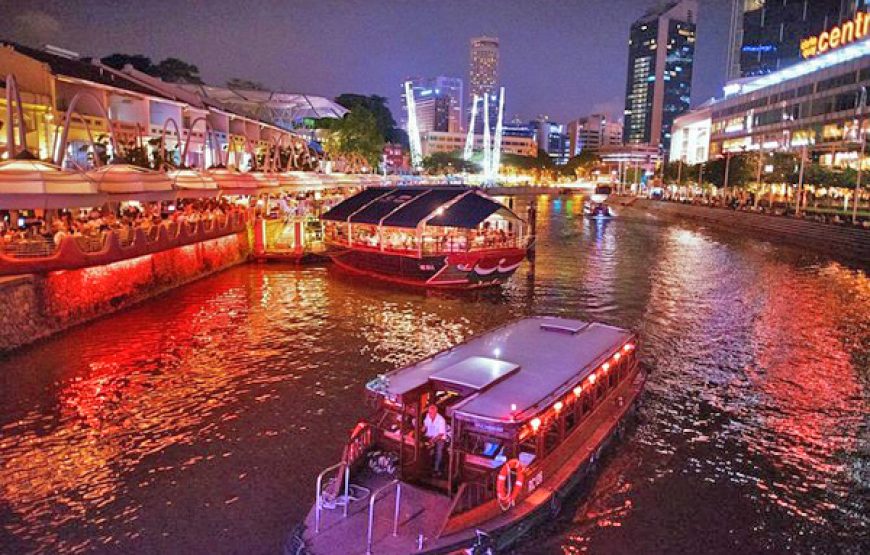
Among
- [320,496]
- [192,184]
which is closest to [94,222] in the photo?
[192,184]

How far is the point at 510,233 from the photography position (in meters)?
34.8

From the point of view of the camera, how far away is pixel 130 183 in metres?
26.7

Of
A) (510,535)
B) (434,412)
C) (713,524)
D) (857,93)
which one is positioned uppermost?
(857,93)

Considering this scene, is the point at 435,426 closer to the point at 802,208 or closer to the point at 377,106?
the point at 802,208

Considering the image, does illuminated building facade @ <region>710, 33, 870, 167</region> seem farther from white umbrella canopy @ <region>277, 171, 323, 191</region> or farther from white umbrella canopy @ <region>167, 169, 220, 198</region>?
white umbrella canopy @ <region>167, 169, 220, 198</region>

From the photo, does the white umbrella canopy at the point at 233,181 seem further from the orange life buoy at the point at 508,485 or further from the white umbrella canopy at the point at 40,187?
the orange life buoy at the point at 508,485

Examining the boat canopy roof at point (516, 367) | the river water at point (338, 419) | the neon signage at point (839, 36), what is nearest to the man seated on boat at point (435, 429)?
the boat canopy roof at point (516, 367)

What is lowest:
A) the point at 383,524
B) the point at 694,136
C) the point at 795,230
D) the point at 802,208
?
the point at 383,524

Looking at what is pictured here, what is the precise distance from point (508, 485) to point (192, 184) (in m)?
27.3

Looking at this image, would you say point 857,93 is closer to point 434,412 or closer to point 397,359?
point 397,359

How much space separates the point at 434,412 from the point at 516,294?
71.8ft

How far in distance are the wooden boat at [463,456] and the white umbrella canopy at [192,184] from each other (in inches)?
907

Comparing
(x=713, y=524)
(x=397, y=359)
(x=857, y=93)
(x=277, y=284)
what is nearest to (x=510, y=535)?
(x=713, y=524)

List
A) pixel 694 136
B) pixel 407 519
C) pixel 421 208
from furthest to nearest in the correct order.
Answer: pixel 694 136
pixel 421 208
pixel 407 519
